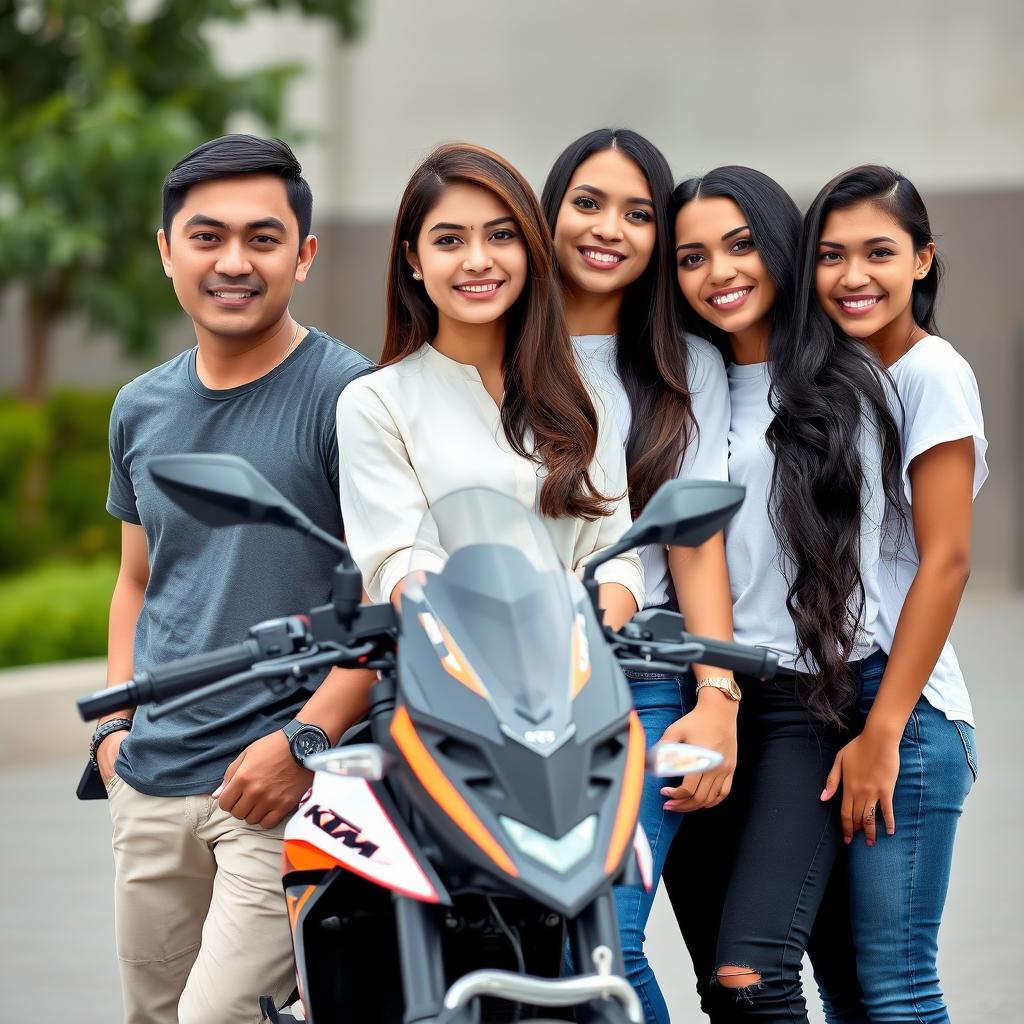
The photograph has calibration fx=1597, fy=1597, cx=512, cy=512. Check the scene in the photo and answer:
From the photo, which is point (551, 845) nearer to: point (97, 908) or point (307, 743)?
point (307, 743)

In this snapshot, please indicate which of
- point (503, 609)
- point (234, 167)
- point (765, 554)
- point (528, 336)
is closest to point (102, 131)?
point (234, 167)

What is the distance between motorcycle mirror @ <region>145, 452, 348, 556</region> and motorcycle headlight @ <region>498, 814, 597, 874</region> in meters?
0.55

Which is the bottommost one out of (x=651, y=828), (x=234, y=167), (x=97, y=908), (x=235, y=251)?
(x=97, y=908)

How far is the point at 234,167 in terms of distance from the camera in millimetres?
2982

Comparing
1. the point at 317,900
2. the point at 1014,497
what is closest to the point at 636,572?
the point at 317,900

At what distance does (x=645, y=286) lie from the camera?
11.2 feet

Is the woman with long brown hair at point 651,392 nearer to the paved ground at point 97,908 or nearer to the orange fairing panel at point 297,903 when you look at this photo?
the orange fairing panel at point 297,903

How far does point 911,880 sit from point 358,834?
1.33m

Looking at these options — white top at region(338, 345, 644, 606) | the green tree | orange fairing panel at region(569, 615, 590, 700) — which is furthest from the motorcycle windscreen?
the green tree

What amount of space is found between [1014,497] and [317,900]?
1350 centimetres

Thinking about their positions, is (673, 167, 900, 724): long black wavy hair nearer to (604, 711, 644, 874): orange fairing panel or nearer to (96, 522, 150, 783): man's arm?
(604, 711, 644, 874): orange fairing panel

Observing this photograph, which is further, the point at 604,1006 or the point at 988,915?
the point at 988,915

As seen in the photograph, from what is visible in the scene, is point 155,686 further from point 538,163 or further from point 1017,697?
point 538,163

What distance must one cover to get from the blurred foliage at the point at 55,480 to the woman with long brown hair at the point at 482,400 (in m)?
8.44
